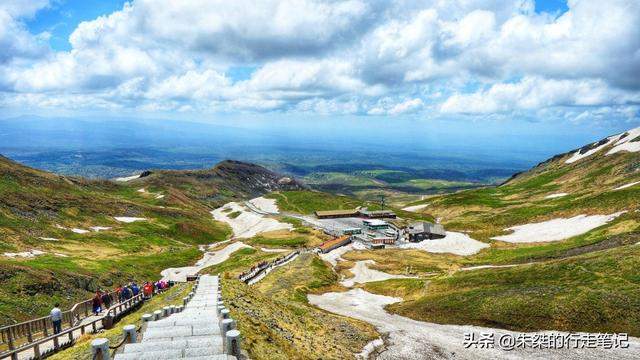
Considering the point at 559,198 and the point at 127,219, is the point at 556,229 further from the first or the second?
the point at 127,219

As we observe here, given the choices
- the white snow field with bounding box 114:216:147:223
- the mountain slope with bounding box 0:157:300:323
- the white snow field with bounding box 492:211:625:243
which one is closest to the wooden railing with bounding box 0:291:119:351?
the mountain slope with bounding box 0:157:300:323

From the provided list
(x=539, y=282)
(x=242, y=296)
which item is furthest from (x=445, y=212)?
(x=242, y=296)

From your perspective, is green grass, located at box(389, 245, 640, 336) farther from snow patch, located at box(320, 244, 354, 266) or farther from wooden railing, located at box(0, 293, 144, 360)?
Answer: snow patch, located at box(320, 244, 354, 266)

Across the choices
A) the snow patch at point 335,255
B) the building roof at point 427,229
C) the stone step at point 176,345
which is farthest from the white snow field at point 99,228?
the stone step at point 176,345

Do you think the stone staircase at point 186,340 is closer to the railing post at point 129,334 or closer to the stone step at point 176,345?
the stone step at point 176,345

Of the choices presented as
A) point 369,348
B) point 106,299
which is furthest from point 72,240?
point 369,348
